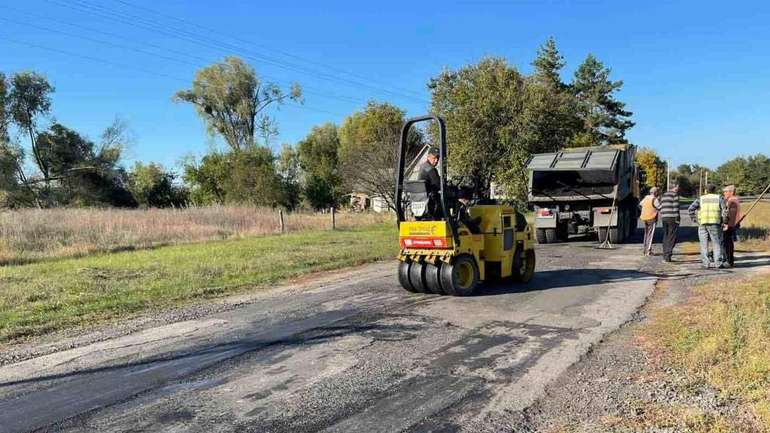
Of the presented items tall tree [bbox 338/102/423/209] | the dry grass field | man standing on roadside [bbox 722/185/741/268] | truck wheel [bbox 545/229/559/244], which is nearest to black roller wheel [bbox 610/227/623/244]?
truck wheel [bbox 545/229/559/244]

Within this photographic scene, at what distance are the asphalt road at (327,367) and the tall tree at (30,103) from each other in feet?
117

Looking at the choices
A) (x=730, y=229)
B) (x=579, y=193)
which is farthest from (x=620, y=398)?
(x=579, y=193)

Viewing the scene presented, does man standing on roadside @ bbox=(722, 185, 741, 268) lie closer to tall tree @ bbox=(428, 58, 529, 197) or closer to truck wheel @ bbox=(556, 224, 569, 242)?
truck wheel @ bbox=(556, 224, 569, 242)

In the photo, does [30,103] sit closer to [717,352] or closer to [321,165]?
[321,165]

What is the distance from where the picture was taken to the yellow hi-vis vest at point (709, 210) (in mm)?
11227

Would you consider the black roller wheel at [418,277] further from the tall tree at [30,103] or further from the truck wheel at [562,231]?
the tall tree at [30,103]

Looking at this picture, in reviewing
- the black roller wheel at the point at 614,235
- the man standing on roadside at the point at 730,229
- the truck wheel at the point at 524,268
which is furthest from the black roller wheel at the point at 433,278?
the black roller wheel at the point at 614,235

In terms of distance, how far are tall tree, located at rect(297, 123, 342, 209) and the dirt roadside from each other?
37.8 m

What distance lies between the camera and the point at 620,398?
170 inches

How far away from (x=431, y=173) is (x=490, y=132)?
14642mm

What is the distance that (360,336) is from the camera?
20.7ft

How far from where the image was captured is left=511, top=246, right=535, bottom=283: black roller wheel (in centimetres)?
963

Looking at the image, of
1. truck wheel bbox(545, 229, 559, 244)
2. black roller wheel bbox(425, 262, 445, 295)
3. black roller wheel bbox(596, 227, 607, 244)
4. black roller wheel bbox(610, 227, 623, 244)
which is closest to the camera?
black roller wheel bbox(425, 262, 445, 295)

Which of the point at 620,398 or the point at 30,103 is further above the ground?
the point at 30,103
